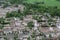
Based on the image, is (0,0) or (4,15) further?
(0,0)

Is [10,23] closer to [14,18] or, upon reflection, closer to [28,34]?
[14,18]

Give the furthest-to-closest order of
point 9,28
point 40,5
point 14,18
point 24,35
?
point 40,5 → point 14,18 → point 9,28 → point 24,35

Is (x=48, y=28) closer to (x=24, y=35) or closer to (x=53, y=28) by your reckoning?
(x=53, y=28)

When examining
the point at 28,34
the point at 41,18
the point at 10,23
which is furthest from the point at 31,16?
the point at 28,34

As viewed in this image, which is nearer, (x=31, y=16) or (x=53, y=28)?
(x=53, y=28)

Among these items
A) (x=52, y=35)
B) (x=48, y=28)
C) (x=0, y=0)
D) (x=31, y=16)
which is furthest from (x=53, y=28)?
(x=0, y=0)

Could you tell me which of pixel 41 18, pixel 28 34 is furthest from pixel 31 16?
pixel 28 34

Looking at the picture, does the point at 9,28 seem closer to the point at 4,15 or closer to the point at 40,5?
the point at 4,15

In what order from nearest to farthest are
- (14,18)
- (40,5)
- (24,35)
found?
(24,35) < (14,18) < (40,5)

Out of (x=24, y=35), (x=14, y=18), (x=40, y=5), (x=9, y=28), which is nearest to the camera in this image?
(x=24, y=35)
